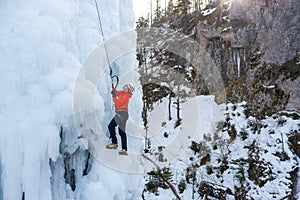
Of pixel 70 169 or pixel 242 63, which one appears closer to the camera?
pixel 70 169

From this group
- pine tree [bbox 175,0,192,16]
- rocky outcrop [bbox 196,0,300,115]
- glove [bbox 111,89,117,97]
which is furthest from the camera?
pine tree [bbox 175,0,192,16]

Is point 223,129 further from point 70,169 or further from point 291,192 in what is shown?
point 70,169

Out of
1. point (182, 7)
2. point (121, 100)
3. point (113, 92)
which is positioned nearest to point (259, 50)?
point (121, 100)

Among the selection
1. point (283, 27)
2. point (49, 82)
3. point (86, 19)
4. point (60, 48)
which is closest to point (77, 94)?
point (49, 82)

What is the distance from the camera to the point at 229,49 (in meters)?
14.4

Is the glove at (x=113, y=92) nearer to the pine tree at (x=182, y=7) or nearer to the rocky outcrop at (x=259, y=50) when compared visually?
the rocky outcrop at (x=259, y=50)

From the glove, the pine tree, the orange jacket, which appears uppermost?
the pine tree

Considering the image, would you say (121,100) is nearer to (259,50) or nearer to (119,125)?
(119,125)

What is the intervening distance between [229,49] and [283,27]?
325 cm

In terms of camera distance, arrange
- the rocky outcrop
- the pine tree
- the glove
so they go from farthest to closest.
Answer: the pine tree, the rocky outcrop, the glove

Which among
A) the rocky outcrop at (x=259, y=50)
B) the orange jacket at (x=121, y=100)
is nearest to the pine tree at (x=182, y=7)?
the rocky outcrop at (x=259, y=50)

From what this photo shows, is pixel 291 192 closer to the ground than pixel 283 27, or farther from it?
closer to the ground

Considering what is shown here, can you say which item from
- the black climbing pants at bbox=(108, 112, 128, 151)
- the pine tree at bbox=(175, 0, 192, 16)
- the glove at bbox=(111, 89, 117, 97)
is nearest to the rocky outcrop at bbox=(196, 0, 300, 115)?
the pine tree at bbox=(175, 0, 192, 16)

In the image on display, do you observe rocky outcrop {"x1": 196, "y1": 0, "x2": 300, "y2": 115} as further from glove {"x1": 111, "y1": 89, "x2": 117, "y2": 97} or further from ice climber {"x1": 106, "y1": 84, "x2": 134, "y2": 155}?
glove {"x1": 111, "y1": 89, "x2": 117, "y2": 97}
